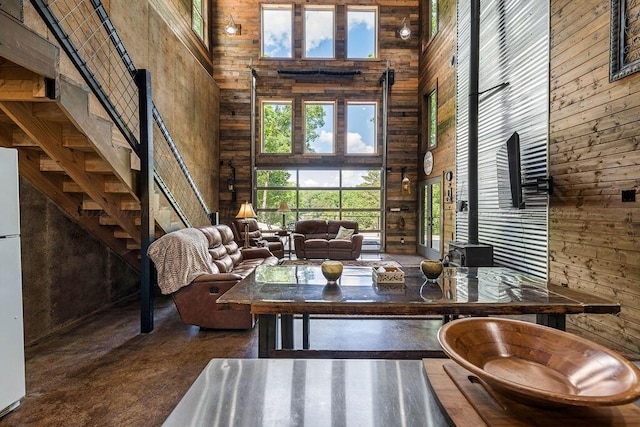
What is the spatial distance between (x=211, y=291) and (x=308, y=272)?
1506mm

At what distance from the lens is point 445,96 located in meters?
6.88

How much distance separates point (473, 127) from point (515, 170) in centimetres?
110

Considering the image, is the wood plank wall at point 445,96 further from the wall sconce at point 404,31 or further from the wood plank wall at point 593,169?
the wood plank wall at point 593,169

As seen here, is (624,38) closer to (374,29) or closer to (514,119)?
(514,119)

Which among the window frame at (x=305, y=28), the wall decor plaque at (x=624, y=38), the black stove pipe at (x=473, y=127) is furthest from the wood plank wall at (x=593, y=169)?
the window frame at (x=305, y=28)

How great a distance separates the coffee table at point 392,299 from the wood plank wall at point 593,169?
143 cm

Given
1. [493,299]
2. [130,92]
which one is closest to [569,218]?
[493,299]

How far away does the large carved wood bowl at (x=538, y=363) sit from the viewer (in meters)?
0.61

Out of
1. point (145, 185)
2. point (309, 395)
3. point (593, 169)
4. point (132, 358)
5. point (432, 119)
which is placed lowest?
point (132, 358)

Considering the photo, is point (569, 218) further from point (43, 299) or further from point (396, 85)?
point (396, 85)

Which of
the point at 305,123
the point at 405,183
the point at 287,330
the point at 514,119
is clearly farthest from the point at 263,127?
the point at 287,330

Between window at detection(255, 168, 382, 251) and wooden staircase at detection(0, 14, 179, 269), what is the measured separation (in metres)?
5.10

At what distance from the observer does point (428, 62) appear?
8023mm

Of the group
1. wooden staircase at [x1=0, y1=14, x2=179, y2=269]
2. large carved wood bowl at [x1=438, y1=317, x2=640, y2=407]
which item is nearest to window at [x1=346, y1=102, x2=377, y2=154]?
wooden staircase at [x1=0, y1=14, x2=179, y2=269]
